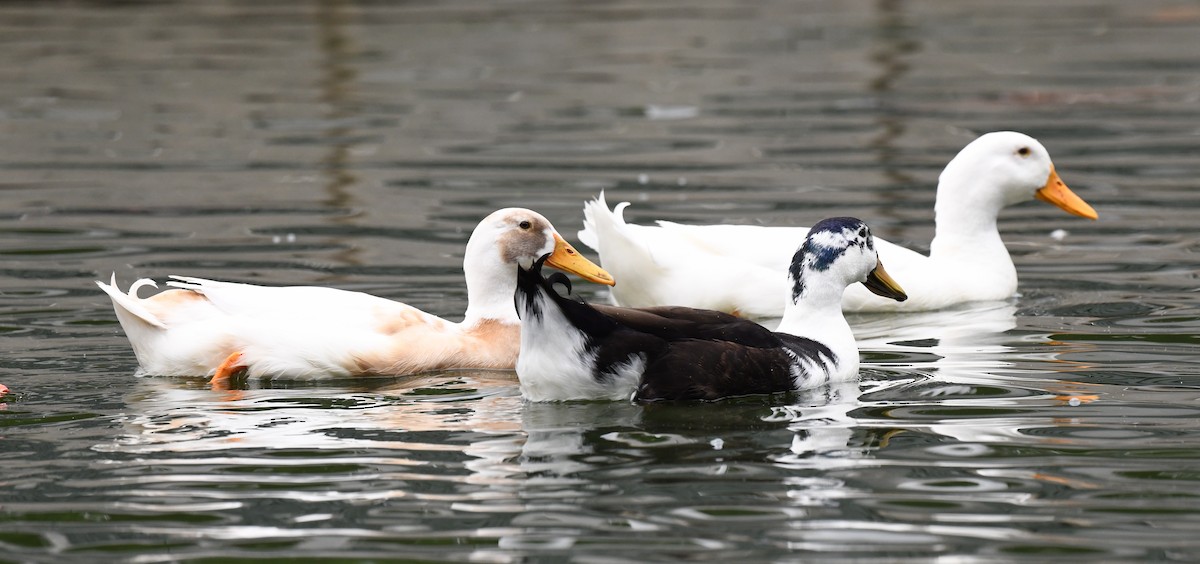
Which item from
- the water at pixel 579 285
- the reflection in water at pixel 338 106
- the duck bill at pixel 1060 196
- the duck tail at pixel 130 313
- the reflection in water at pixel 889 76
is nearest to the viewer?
the water at pixel 579 285

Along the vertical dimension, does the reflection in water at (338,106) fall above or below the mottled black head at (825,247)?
above

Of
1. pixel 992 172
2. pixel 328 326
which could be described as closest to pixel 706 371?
pixel 328 326

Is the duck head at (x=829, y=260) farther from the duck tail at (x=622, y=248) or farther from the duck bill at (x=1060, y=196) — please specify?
the duck bill at (x=1060, y=196)

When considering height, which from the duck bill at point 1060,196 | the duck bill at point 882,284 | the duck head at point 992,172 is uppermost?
the duck head at point 992,172

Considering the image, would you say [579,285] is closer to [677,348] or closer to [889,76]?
[677,348]

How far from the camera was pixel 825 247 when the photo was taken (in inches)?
285

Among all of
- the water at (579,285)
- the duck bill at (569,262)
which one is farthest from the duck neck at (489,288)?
the water at (579,285)

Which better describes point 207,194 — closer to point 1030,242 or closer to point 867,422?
point 1030,242

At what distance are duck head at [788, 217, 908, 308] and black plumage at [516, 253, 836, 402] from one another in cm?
35

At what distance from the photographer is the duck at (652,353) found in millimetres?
6469

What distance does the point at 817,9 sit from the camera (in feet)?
77.0

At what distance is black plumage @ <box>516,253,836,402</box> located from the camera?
6.46 metres

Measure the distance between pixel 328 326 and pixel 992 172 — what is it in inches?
154

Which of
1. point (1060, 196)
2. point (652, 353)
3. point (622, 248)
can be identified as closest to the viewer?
point (652, 353)
